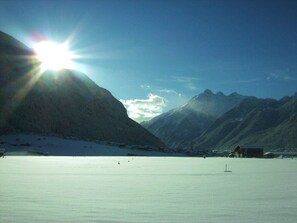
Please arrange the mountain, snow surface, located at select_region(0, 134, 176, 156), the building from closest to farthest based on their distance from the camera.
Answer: snow surface, located at select_region(0, 134, 176, 156)
the building
the mountain

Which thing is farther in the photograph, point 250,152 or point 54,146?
point 250,152

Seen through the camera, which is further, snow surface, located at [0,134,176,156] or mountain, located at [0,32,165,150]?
mountain, located at [0,32,165,150]

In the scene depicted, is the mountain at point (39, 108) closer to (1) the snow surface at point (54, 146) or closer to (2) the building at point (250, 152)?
(1) the snow surface at point (54, 146)

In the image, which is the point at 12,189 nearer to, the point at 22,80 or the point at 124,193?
the point at 124,193

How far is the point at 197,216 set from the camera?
475 inches

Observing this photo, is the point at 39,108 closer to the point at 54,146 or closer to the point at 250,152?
the point at 54,146

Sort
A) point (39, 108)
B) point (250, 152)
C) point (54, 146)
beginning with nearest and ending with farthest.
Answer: point (54, 146)
point (250, 152)
point (39, 108)

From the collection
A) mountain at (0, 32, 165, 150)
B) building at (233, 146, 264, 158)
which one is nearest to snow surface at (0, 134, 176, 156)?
mountain at (0, 32, 165, 150)

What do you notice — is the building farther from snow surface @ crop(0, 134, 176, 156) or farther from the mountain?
the mountain

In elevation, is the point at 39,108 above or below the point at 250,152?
above

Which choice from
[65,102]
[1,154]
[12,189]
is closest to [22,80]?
[65,102]

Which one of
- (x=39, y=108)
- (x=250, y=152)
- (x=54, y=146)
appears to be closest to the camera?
(x=54, y=146)

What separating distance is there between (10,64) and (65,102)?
→ 31.8m

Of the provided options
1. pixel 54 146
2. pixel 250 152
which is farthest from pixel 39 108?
pixel 250 152
